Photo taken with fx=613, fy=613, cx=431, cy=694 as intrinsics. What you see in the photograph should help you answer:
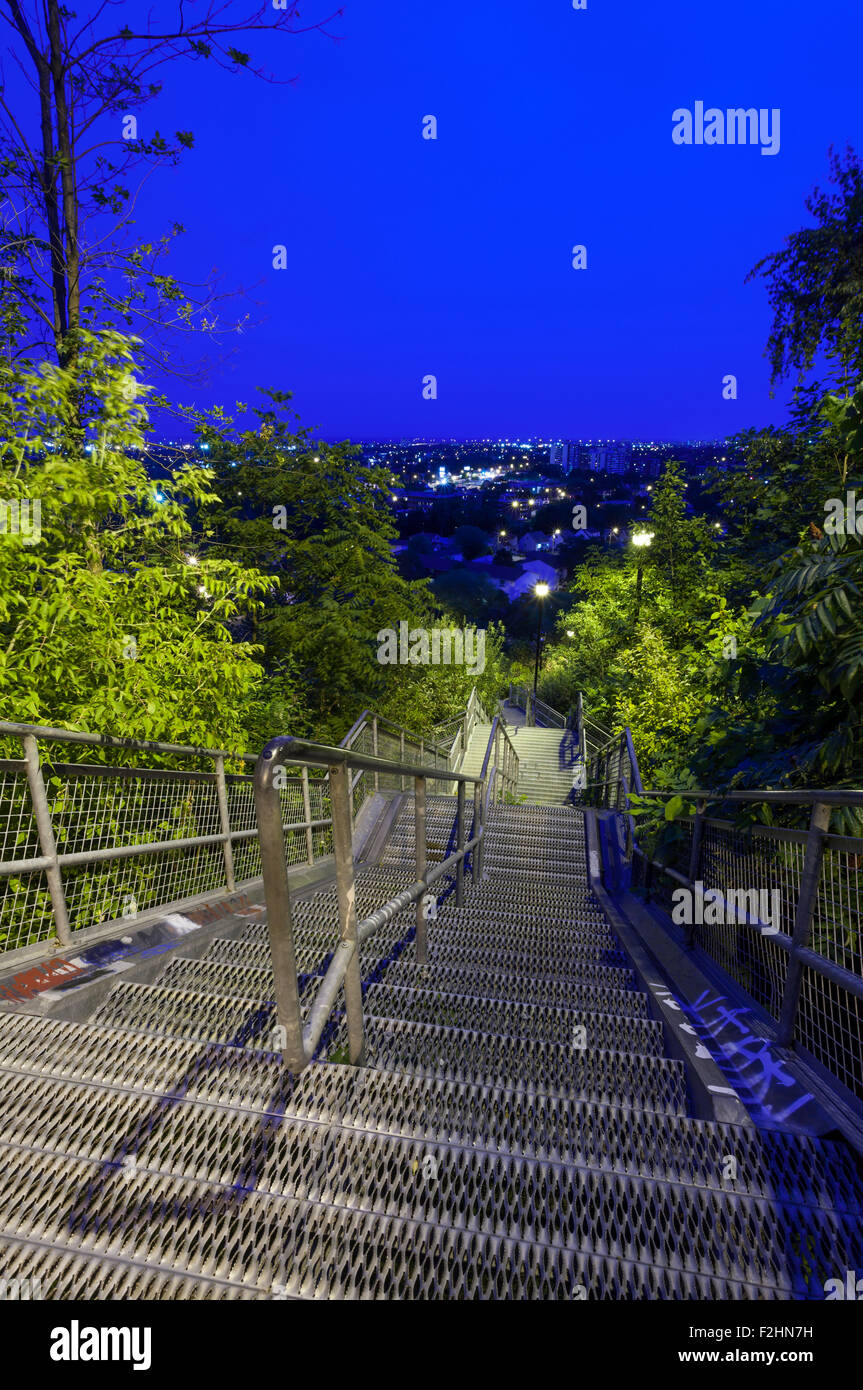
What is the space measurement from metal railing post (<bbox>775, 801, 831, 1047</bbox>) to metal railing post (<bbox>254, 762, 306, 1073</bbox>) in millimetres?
1799

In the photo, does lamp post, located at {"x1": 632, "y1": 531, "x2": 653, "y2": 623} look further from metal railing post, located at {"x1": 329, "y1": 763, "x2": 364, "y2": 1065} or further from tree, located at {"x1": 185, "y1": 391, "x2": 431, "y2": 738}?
metal railing post, located at {"x1": 329, "y1": 763, "x2": 364, "y2": 1065}

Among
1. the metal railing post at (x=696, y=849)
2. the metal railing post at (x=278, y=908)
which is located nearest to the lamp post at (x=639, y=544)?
the metal railing post at (x=696, y=849)

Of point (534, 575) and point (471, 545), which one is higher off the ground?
point (471, 545)

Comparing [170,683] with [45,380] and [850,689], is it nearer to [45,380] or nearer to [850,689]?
[45,380]

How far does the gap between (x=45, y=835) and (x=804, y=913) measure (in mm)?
3077

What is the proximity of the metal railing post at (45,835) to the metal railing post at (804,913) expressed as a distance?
9.53 feet

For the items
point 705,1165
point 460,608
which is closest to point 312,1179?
point 705,1165

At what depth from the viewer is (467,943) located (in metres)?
3.87

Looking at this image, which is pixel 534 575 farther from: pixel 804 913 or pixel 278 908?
pixel 278 908

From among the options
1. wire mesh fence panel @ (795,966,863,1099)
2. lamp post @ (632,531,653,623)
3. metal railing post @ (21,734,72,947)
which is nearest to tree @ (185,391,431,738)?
lamp post @ (632,531,653,623)

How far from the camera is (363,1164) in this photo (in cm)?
143

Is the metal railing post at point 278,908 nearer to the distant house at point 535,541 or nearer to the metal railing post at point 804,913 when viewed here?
the metal railing post at point 804,913

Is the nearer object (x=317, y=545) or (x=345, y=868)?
(x=345, y=868)

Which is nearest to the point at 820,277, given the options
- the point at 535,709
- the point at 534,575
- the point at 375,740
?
the point at 375,740
